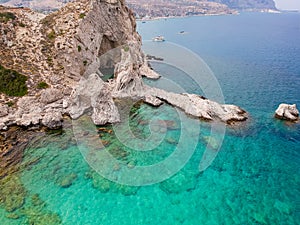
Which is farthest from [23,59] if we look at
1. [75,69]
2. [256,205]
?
[256,205]

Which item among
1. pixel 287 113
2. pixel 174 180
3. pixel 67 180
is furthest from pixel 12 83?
pixel 287 113

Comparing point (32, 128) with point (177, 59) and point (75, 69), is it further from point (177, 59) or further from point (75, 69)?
point (177, 59)

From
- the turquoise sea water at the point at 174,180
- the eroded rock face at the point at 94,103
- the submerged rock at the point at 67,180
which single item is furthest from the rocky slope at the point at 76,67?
the submerged rock at the point at 67,180

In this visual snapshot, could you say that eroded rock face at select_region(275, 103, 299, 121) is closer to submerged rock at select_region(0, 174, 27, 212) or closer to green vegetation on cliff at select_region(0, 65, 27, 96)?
submerged rock at select_region(0, 174, 27, 212)

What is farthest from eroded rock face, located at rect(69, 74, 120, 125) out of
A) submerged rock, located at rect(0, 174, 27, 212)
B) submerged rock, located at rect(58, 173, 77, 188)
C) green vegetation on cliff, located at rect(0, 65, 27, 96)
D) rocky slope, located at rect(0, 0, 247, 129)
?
submerged rock, located at rect(0, 174, 27, 212)

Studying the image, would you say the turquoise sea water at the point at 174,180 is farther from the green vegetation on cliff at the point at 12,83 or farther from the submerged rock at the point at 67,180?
the green vegetation on cliff at the point at 12,83

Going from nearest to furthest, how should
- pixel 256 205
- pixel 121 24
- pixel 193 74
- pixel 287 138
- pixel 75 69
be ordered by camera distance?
pixel 256 205 < pixel 287 138 < pixel 75 69 < pixel 121 24 < pixel 193 74
